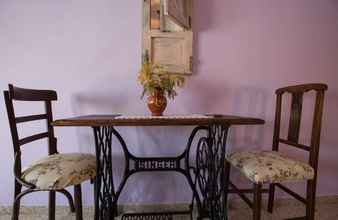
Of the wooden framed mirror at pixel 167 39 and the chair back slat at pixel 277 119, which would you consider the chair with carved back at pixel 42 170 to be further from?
the chair back slat at pixel 277 119

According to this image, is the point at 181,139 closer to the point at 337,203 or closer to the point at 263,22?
the point at 263,22

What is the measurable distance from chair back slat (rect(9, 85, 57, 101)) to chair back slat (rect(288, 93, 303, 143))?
5.30ft

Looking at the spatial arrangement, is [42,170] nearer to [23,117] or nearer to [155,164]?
[23,117]

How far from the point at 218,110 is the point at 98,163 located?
100 cm

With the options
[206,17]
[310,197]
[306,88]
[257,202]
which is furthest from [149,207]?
[206,17]

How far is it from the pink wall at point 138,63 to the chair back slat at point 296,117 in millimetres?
307

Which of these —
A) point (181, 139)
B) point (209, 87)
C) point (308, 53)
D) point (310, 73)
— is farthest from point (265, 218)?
point (308, 53)

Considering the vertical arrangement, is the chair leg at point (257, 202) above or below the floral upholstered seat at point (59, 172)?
below

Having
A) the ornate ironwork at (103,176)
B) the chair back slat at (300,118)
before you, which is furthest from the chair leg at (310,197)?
the ornate ironwork at (103,176)

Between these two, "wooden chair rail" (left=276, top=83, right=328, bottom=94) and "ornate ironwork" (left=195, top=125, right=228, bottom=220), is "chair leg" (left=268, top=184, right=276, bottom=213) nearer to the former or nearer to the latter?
"ornate ironwork" (left=195, top=125, right=228, bottom=220)

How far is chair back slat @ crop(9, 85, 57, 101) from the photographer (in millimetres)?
1083

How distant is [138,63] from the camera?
166 cm

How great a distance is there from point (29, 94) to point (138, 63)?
2.51ft

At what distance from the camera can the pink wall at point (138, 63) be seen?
63.5 inches
